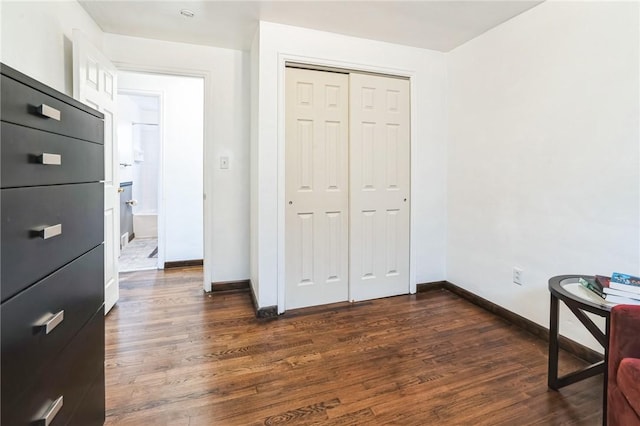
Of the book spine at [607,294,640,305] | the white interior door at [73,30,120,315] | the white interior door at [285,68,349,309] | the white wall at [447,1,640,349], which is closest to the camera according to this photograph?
the book spine at [607,294,640,305]

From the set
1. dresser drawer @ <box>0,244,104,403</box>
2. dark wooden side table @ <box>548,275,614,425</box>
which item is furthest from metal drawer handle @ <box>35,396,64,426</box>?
dark wooden side table @ <box>548,275,614,425</box>

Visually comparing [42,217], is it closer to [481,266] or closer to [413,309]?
[413,309]

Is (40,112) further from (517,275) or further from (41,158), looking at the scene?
(517,275)

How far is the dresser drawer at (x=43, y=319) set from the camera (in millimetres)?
732

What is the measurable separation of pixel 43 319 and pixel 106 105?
2.15m

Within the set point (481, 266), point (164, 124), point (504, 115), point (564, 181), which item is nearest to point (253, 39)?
point (164, 124)

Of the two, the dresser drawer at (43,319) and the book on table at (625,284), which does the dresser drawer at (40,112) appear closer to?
the dresser drawer at (43,319)

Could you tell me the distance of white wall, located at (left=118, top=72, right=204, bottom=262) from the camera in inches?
147

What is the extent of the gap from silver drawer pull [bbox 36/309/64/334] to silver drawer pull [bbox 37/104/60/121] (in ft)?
1.81

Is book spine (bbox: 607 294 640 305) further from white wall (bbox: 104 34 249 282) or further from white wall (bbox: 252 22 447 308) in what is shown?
white wall (bbox: 104 34 249 282)

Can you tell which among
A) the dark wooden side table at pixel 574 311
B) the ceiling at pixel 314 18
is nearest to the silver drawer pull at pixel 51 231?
the ceiling at pixel 314 18

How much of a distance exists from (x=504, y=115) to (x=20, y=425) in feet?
9.73

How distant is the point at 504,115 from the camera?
243cm

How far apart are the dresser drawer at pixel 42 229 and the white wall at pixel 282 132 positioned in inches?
55.7
